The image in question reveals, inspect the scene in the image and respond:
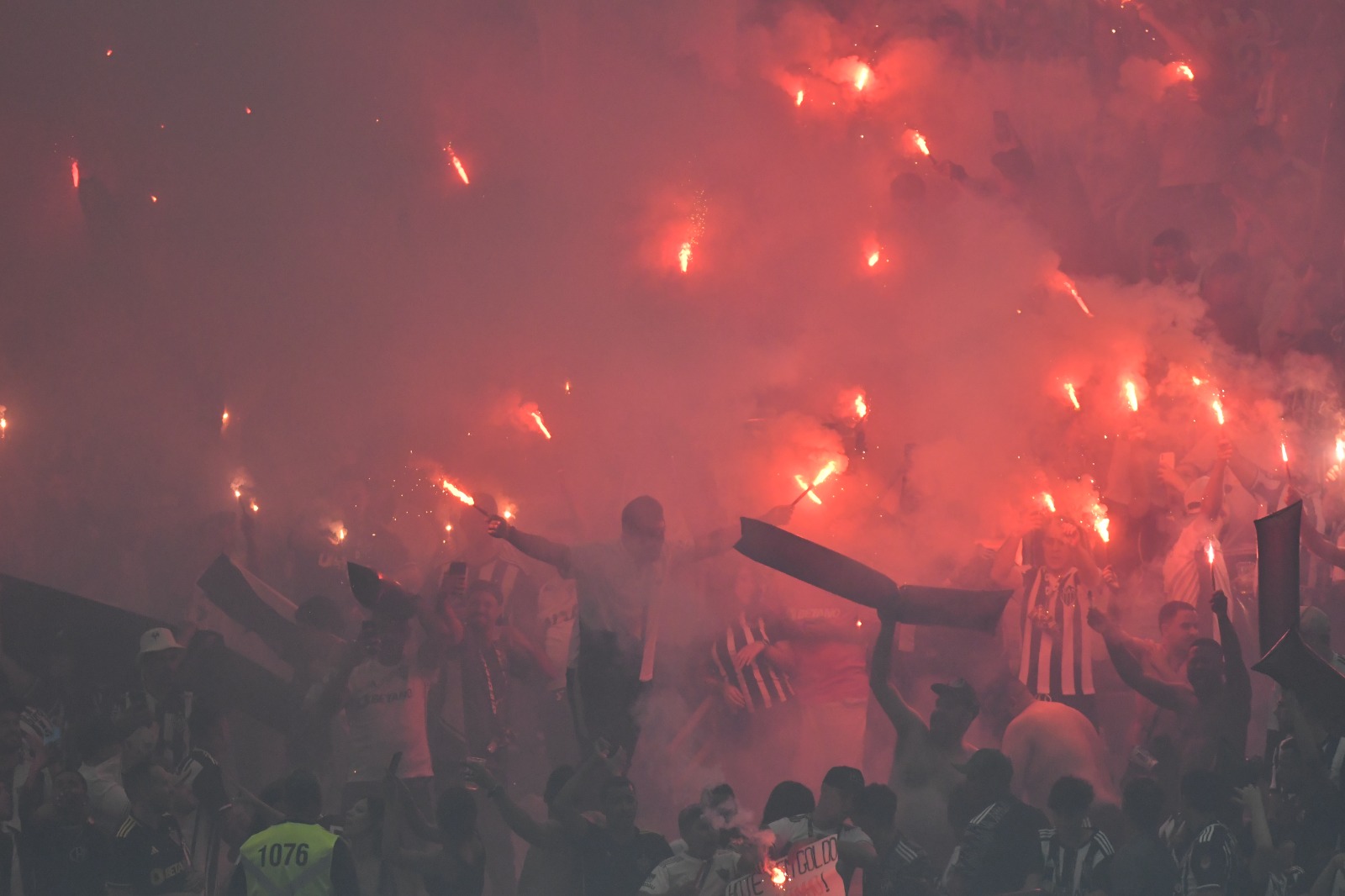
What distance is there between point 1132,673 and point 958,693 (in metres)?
0.91

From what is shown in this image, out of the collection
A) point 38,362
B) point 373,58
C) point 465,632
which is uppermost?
point 373,58

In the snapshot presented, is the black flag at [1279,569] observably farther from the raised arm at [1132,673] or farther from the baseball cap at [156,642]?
the baseball cap at [156,642]

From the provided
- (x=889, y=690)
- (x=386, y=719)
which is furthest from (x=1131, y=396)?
(x=386, y=719)

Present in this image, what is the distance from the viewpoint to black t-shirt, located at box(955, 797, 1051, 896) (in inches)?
187

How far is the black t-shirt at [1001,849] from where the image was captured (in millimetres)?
4746

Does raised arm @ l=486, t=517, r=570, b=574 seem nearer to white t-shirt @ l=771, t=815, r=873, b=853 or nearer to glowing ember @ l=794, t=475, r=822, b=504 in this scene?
glowing ember @ l=794, t=475, r=822, b=504

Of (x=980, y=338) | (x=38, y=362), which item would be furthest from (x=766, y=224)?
(x=38, y=362)

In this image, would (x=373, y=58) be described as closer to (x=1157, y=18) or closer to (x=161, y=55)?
(x=161, y=55)

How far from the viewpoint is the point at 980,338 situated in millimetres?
5852

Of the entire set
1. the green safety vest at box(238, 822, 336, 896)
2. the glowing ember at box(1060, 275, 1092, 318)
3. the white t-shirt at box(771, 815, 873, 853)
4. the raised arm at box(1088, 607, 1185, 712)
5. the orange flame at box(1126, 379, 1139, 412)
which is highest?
the glowing ember at box(1060, 275, 1092, 318)

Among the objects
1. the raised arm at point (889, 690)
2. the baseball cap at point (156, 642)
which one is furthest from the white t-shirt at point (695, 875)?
the baseball cap at point (156, 642)

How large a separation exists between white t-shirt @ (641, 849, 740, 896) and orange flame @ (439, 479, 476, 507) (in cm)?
217

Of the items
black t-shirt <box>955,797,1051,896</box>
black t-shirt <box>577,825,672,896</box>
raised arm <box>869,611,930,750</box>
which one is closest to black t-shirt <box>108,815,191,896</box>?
black t-shirt <box>577,825,672,896</box>

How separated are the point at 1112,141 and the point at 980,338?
125 centimetres
